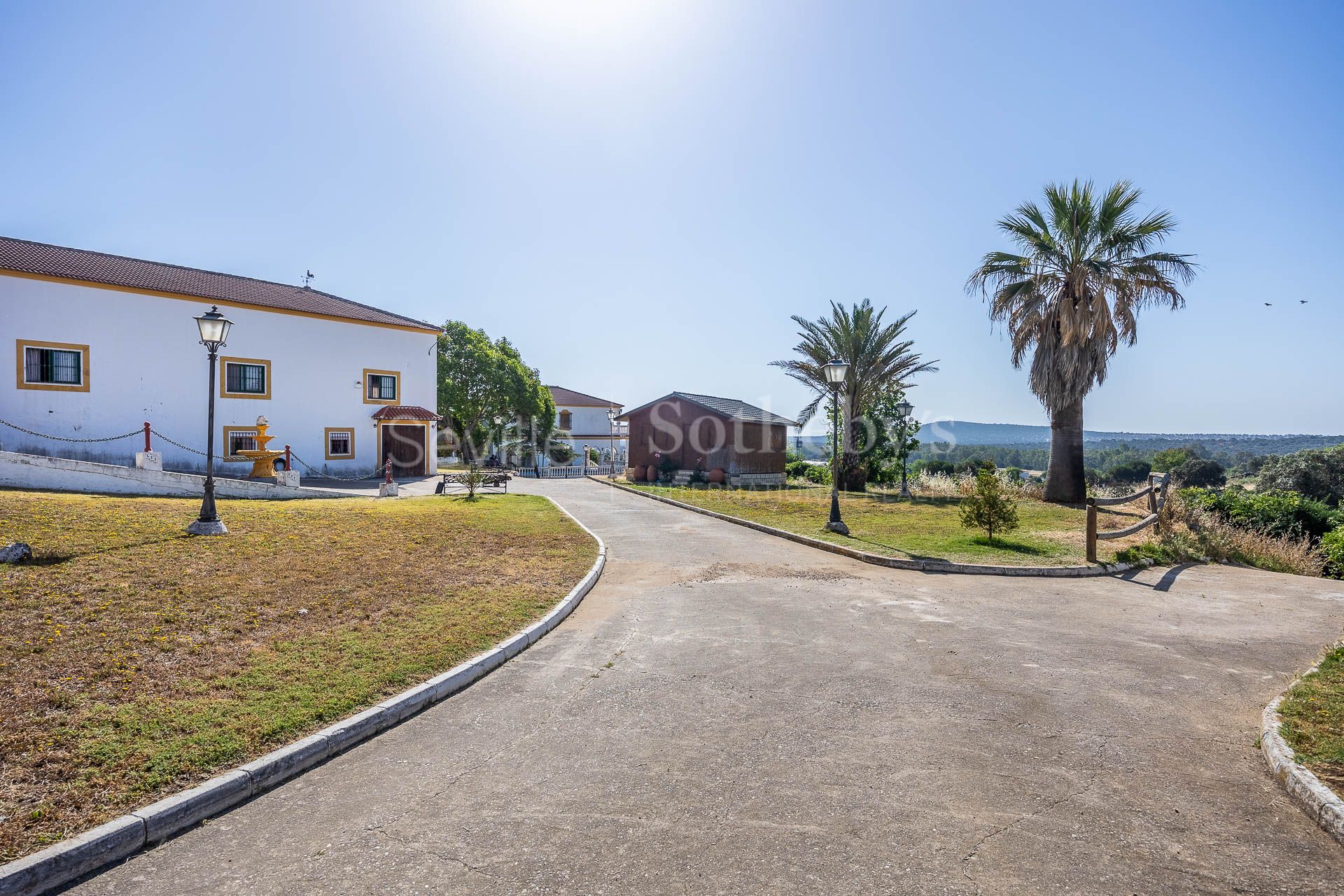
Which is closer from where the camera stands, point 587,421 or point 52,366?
point 52,366

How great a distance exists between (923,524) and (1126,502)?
4.70 metres

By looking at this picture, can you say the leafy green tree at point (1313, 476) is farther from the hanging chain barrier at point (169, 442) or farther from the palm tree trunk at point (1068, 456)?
the hanging chain barrier at point (169, 442)

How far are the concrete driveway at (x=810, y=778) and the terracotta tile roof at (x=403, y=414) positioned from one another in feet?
78.5

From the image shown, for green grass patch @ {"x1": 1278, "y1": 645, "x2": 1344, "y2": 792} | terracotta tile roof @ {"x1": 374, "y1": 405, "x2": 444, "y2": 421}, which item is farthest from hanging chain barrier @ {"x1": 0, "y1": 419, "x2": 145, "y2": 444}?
green grass patch @ {"x1": 1278, "y1": 645, "x2": 1344, "y2": 792}

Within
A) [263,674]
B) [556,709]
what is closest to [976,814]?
[556,709]

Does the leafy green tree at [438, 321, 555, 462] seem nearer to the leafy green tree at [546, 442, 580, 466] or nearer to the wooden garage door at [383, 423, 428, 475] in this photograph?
the leafy green tree at [546, 442, 580, 466]

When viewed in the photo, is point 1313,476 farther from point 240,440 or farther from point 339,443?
point 240,440

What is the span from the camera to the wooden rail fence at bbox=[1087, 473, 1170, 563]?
12086 mm

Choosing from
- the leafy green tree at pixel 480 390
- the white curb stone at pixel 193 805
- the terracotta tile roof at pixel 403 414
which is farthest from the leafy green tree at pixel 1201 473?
the white curb stone at pixel 193 805

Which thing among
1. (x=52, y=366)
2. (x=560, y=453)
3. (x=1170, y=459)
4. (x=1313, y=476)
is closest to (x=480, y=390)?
(x=560, y=453)

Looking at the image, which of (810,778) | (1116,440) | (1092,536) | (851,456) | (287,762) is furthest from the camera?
(1116,440)

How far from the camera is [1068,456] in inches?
894

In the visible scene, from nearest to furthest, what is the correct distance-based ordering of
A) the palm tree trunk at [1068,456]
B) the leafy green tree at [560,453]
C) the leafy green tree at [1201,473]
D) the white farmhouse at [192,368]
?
the white farmhouse at [192,368] → the palm tree trunk at [1068,456] → the leafy green tree at [1201,473] → the leafy green tree at [560,453]

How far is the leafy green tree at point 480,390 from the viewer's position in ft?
133
